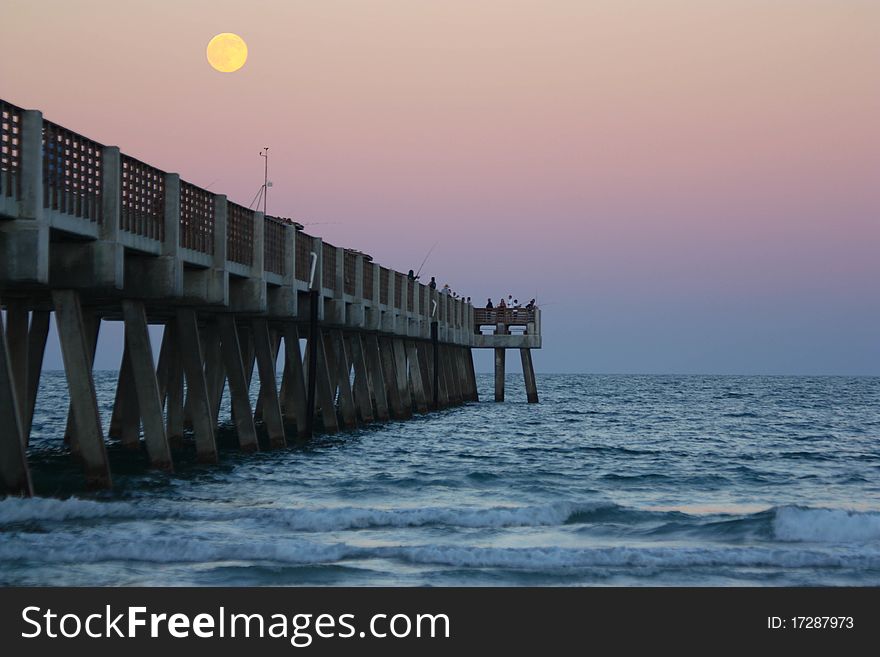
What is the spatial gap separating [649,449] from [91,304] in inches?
767

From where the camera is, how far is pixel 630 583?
12477 mm

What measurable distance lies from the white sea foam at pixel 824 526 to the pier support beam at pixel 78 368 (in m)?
9.72

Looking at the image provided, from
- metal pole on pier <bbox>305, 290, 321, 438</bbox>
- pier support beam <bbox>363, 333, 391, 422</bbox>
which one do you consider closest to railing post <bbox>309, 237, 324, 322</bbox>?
metal pole on pier <bbox>305, 290, 321, 438</bbox>

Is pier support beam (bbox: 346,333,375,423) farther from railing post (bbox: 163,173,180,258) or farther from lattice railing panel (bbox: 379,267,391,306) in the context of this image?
railing post (bbox: 163,173,180,258)

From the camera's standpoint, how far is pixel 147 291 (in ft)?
63.7

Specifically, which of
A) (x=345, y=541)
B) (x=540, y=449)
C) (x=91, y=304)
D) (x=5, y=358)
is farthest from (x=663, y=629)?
(x=540, y=449)

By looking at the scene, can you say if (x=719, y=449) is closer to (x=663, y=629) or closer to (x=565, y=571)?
(x=565, y=571)

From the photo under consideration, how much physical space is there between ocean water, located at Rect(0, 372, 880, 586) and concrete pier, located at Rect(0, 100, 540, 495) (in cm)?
111

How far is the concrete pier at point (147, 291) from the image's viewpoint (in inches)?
576

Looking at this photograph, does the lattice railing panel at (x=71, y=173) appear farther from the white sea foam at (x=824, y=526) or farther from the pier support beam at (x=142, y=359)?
the white sea foam at (x=824, y=526)

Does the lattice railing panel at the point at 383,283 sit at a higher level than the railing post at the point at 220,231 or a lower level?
higher

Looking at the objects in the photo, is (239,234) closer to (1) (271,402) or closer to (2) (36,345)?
(1) (271,402)

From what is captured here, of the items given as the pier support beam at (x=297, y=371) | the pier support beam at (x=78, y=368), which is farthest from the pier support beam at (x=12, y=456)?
the pier support beam at (x=297, y=371)

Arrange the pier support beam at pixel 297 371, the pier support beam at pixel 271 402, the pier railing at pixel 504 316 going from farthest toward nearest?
the pier railing at pixel 504 316
the pier support beam at pixel 297 371
the pier support beam at pixel 271 402
